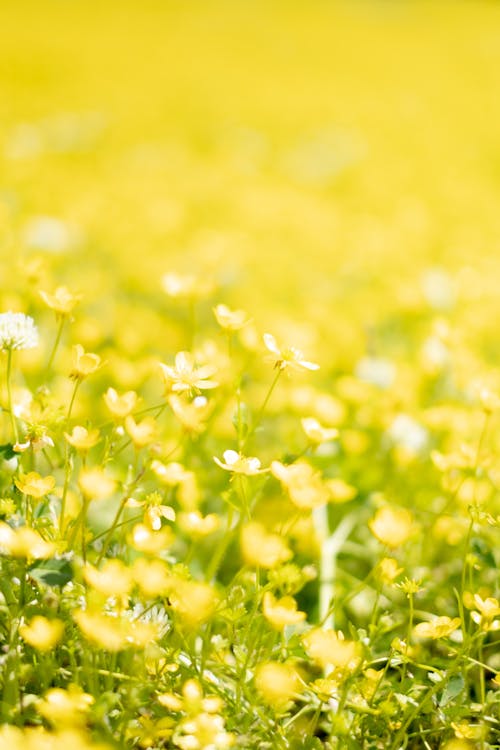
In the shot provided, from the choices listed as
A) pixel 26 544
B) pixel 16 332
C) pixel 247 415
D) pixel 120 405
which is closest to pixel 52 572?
pixel 26 544

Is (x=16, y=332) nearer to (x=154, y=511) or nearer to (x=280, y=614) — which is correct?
(x=154, y=511)

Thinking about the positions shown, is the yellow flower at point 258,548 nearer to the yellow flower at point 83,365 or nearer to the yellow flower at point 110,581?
the yellow flower at point 110,581


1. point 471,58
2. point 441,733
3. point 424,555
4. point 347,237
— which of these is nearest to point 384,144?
point 347,237

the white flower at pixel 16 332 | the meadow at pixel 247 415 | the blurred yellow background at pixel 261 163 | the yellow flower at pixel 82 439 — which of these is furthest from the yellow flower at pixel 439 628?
the blurred yellow background at pixel 261 163

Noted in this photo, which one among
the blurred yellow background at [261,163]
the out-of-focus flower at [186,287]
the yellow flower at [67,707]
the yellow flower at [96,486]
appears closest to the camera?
the yellow flower at [67,707]

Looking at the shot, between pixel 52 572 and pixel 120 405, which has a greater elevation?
pixel 120 405

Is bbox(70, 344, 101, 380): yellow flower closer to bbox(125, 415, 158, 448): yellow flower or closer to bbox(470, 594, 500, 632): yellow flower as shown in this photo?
bbox(125, 415, 158, 448): yellow flower
